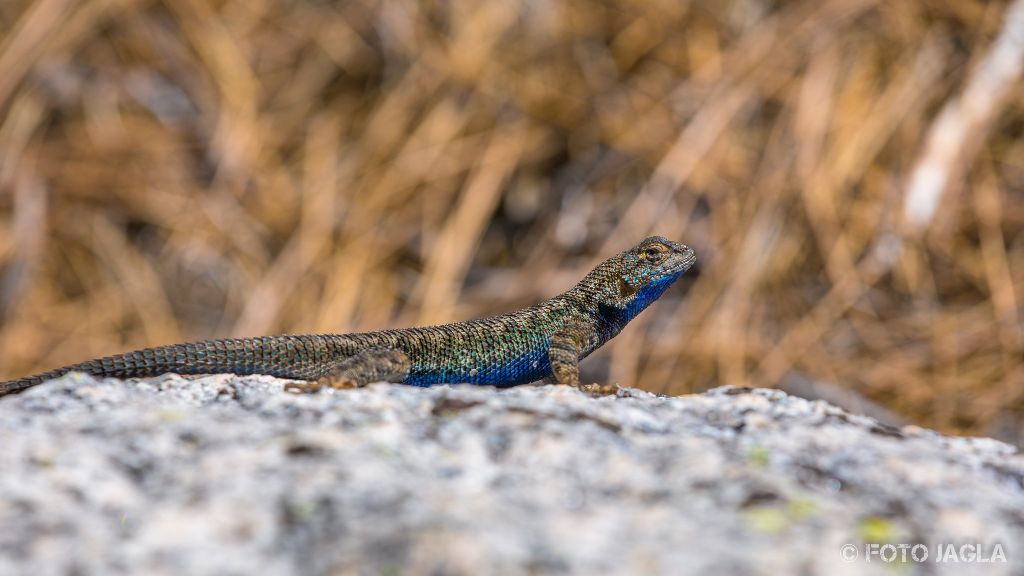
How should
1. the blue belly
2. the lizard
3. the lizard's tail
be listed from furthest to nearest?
the blue belly, the lizard, the lizard's tail

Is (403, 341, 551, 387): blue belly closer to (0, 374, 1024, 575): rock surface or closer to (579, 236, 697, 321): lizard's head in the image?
(579, 236, 697, 321): lizard's head

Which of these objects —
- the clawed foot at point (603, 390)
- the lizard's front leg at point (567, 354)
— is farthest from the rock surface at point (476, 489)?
the lizard's front leg at point (567, 354)

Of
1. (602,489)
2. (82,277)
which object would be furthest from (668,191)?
(602,489)

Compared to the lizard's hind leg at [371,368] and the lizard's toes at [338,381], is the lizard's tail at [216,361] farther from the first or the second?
the lizard's toes at [338,381]

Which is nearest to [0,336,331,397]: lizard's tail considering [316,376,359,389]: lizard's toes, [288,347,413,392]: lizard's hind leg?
[288,347,413,392]: lizard's hind leg

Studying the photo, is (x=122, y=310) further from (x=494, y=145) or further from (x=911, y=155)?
(x=911, y=155)

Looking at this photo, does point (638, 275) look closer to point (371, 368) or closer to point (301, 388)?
point (371, 368)
